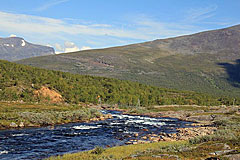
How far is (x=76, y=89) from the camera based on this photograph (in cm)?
10156

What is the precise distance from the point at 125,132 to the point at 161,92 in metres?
96.4

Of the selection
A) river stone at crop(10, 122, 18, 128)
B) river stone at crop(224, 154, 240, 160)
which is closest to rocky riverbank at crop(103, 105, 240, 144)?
river stone at crop(224, 154, 240, 160)

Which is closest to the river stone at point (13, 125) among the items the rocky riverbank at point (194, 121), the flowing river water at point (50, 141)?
the flowing river water at point (50, 141)

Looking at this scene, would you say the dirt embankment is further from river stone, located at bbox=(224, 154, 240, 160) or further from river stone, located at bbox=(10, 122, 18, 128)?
river stone, located at bbox=(224, 154, 240, 160)

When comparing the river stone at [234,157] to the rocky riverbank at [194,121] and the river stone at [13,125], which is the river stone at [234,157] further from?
the river stone at [13,125]

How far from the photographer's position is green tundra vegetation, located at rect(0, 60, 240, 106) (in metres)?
79.0

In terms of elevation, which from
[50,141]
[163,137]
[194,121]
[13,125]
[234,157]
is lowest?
[194,121]

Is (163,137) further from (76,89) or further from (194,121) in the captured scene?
(76,89)

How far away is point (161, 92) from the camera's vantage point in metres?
134

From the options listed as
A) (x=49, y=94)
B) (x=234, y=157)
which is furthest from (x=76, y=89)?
(x=234, y=157)

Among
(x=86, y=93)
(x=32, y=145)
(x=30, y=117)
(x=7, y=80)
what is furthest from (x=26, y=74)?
(x=32, y=145)

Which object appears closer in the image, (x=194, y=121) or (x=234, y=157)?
(x=234, y=157)

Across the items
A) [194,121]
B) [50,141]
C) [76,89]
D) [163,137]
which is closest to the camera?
[50,141]

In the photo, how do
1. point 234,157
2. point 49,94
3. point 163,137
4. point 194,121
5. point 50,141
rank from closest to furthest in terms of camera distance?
point 234,157 → point 50,141 → point 163,137 → point 194,121 → point 49,94
